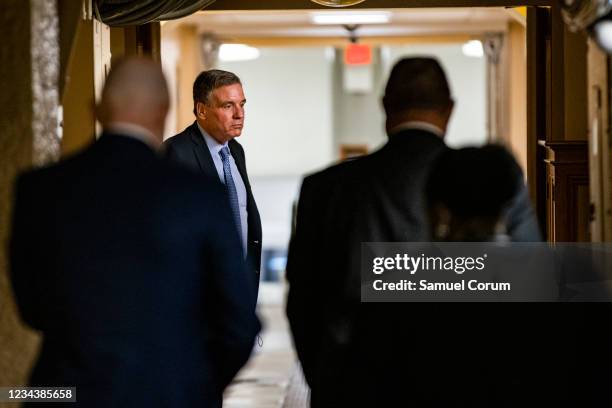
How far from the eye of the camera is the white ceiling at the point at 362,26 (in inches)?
363

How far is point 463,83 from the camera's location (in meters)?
19.1

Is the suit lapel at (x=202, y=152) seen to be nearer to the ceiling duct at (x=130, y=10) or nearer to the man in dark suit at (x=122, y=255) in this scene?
the ceiling duct at (x=130, y=10)

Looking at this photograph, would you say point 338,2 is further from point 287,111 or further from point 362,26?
point 287,111

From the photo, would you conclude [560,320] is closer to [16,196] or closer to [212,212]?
[212,212]

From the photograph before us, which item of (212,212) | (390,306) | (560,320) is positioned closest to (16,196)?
(212,212)

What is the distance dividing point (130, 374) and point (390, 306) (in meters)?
0.52

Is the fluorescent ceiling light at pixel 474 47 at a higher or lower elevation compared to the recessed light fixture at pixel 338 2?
higher

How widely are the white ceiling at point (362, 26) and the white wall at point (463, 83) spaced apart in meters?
8.47

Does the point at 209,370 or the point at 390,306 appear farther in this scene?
the point at 209,370

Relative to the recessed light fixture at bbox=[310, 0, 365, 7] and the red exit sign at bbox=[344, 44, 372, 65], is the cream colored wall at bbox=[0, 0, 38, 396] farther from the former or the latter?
the red exit sign at bbox=[344, 44, 372, 65]

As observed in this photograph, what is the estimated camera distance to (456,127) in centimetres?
1956

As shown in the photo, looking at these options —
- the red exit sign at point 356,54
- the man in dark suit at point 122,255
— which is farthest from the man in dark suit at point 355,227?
the red exit sign at point 356,54

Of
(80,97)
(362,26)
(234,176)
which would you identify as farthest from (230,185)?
(362,26)

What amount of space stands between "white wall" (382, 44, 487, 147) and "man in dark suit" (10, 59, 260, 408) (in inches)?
659
